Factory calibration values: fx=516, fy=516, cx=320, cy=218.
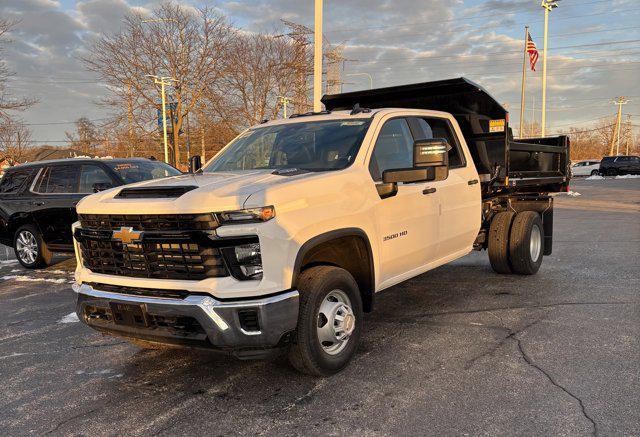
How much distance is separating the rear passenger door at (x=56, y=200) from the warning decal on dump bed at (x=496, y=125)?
20.9 feet

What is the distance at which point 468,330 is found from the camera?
4777 millimetres

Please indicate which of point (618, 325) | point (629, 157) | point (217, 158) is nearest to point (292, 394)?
point (217, 158)

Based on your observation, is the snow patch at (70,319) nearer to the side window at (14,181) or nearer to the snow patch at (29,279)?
the snow patch at (29,279)

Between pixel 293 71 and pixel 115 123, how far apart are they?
48.7 ft

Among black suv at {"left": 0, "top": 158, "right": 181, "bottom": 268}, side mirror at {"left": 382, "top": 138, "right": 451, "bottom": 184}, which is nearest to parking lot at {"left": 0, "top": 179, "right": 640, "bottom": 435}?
side mirror at {"left": 382, "top": 138, "right": 451, "bottom": 184}

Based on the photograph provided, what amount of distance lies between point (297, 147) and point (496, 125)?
3038 mm

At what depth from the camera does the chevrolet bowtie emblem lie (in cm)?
345

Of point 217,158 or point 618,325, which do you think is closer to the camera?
point 618,325

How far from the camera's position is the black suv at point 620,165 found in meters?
42.8

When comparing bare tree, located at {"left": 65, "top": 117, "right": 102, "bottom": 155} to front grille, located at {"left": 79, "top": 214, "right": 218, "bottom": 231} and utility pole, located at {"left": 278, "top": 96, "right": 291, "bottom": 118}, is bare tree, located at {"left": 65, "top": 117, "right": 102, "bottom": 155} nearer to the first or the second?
utility pole, located at {"left": 278, "top": 96, "right": 291, "bottom": 118}

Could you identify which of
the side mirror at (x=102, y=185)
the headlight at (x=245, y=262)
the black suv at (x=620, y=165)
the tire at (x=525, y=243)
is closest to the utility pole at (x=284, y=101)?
the black suv at (x=620, y=165)

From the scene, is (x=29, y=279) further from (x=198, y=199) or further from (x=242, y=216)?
(x=242, y=216)

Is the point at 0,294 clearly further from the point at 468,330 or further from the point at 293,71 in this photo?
the point at 293,71

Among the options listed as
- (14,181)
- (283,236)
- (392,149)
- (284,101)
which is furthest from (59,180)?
(284,101)
